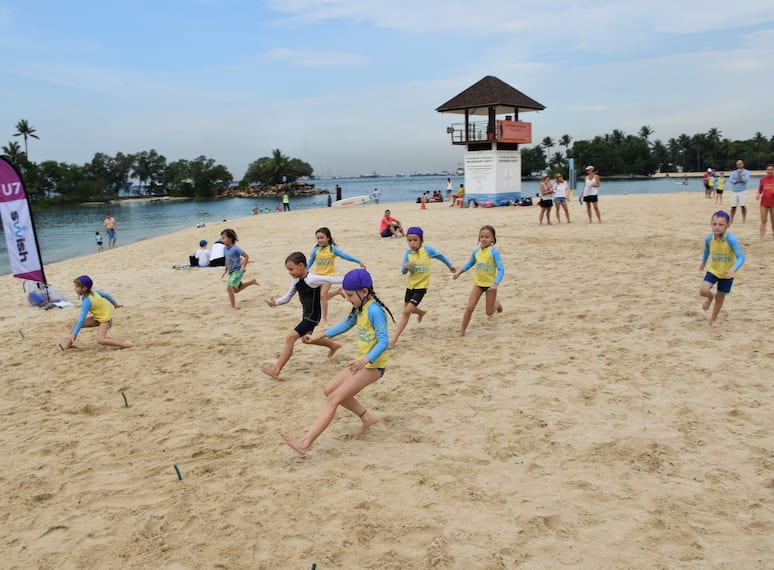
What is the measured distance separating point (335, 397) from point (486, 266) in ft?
12.4

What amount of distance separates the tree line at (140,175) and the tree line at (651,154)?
185 feet

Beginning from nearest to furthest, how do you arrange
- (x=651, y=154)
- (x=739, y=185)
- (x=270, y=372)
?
(x=270, y=372), (x=739, y=185), (x=651, y=154)

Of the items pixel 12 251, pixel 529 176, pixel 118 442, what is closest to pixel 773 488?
pixel 118 442

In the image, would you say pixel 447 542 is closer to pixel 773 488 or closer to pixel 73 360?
pixel 773 488

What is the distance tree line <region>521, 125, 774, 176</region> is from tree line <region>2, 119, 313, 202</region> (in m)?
56.3

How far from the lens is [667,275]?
10.8m

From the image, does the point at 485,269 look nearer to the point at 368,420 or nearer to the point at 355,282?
the point at 368,420

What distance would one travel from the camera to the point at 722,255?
7539 millimetres

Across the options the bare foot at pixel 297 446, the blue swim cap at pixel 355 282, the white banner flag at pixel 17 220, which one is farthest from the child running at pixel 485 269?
the white banner flag at pixel 17 220

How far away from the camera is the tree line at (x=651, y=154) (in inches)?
4685

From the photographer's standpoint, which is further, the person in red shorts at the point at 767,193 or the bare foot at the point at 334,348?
the person in red shorts at the point at 767,193

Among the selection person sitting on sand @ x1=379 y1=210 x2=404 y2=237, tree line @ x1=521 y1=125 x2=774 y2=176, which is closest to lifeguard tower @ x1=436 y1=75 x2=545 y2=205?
person sitting on sand @ x1=379 y1=210 x2=404 y2=237

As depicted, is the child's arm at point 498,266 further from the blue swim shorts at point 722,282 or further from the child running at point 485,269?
the blue swim shorts at point 722,282

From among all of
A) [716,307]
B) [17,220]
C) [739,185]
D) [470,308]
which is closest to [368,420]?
[470,308]
